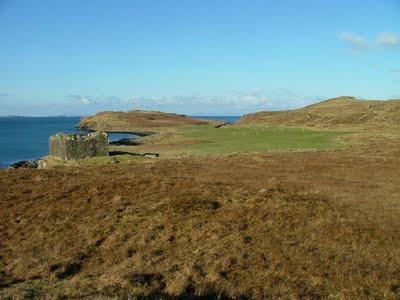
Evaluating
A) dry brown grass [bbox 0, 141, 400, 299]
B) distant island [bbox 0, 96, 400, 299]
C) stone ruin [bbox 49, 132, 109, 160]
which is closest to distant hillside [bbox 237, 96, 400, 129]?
stone ruin [bbox 49, 132, 109, 160]

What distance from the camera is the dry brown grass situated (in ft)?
39.2

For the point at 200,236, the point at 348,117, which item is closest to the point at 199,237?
the point at 200,236

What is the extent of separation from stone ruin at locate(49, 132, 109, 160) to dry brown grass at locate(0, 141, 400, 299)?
51.0 feet

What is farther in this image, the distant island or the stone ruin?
the stone ruin

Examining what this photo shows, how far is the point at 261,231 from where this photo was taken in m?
16.3

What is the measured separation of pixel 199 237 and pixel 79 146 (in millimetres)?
28971

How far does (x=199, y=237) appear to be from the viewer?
15.7 metres

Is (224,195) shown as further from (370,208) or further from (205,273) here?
(205,273)

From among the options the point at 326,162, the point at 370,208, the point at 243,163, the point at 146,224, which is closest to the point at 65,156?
the point at 243,163

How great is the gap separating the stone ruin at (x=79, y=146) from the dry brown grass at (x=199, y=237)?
15550 mm

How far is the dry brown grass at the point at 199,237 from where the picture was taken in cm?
1194

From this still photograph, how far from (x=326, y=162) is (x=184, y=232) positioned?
2131 centimetres

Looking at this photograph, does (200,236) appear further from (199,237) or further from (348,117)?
(348,117)

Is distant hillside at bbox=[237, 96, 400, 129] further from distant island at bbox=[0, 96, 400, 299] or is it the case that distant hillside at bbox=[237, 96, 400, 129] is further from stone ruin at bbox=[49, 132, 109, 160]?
distant island at bbox=[0, 96, 400, 299]
